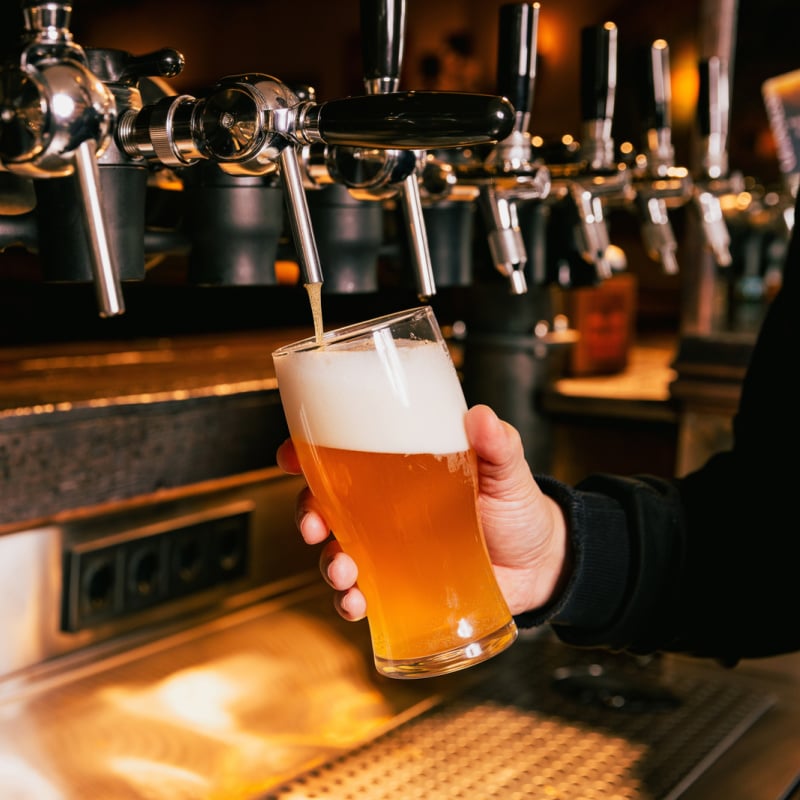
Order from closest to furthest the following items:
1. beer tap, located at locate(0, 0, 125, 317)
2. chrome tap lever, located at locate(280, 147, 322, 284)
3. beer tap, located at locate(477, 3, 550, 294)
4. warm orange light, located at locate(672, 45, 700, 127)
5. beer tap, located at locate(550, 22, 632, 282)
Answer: beer tap, located at locate(0, 0, 125, 317), chrome tap lever, located at locate(280, 147, 322, 284), beer tap, located at locate(477, 3, 550, 294), beer tap, located at locate(550, 22, 632, 282), warm orange light, located at locate(672, 45, 700, 127)

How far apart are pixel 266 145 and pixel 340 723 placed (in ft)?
2.49

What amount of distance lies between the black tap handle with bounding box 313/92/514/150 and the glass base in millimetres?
423

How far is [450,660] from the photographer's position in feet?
2.86

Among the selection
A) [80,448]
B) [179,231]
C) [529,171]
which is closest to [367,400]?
[179,231]

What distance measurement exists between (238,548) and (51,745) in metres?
0.43

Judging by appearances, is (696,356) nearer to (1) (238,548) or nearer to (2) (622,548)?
(2) (622,548)

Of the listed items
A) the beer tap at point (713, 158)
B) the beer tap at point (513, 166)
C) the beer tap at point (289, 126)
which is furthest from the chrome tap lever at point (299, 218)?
the beer tap at point (713, 158)

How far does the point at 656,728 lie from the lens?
1.26 m

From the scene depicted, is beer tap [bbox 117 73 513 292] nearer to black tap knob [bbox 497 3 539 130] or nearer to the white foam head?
the white foam head

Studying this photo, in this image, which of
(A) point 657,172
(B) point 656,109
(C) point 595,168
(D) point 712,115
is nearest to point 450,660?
(C) point 595,168

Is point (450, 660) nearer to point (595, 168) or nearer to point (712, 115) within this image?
point (595, 168)

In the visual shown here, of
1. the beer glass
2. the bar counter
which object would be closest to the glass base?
the beer glass

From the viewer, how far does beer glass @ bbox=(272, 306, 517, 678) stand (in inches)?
32.4

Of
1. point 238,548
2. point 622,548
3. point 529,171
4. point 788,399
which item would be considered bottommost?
point 238,548
